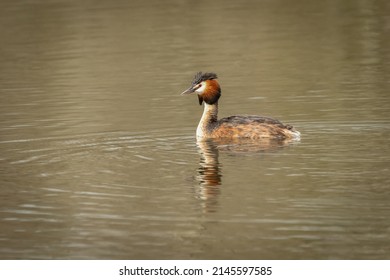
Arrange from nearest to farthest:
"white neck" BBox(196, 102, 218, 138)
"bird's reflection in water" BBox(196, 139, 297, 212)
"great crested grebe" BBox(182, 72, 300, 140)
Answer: "bird's reflection in water" BBox(196, 139, 297, 212) → "great crested grebe" BBox(182, 72, 300, 140) → "white neck" BBox(196, 102, 218, 138)

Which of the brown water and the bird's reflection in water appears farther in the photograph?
the bird's reflection in water

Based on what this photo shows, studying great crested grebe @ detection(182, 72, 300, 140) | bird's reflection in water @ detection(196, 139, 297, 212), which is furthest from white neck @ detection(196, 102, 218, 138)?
bird's reflection in water @ detection(196, 139, 297, 212)

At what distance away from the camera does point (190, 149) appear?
13.7 meters

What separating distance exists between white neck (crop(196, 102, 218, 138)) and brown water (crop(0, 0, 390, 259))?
0.31m

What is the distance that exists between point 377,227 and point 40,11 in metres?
25.2

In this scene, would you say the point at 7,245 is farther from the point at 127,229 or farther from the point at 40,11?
the point at 40,11

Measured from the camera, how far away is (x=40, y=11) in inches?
1321

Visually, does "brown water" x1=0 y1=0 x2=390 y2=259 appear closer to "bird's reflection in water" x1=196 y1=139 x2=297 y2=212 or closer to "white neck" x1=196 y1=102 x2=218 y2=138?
"bird's reflection in water" x1=196 y1=139 x2=297 y2=212

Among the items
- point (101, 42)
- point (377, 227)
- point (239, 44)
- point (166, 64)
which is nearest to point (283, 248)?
point (377, 227)

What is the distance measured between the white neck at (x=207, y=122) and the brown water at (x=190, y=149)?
0.31 meters

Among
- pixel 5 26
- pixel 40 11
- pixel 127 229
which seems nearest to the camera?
pixel 127 229

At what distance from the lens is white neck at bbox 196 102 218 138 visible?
1456 centimetres

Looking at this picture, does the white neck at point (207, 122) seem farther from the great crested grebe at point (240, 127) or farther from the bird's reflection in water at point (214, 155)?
the bird's reflection in water at point (214, 155)

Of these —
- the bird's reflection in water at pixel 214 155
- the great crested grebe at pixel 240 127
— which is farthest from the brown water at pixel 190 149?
the great crested grebe at pixel 240 127
